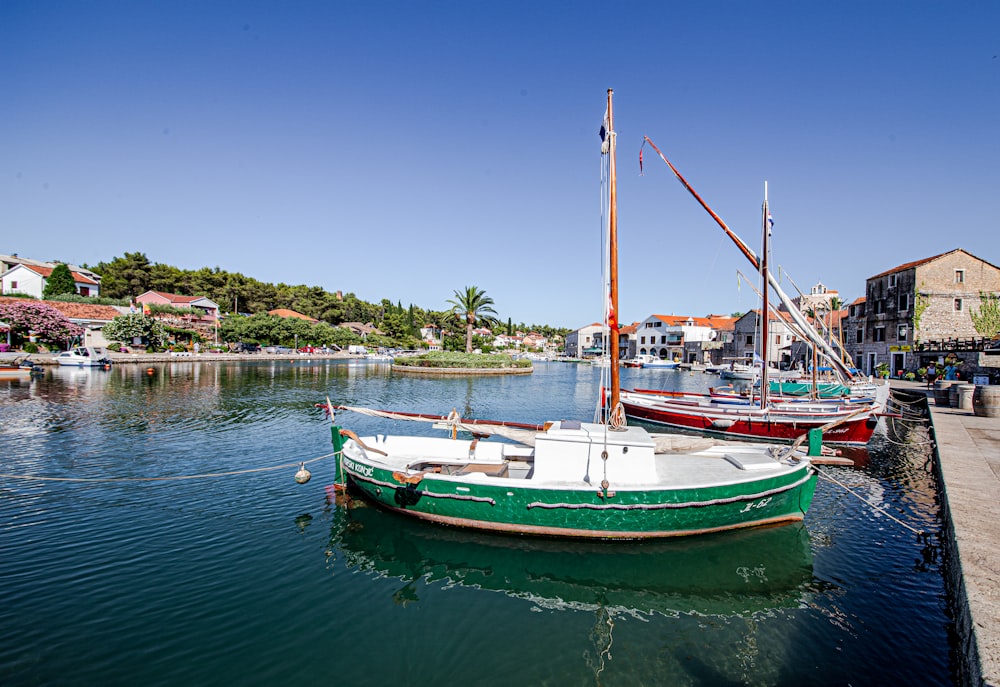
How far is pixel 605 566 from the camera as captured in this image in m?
9.41

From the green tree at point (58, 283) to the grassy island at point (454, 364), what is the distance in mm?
52379

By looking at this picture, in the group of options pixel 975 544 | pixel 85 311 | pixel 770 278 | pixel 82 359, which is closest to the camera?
pixel 975 544

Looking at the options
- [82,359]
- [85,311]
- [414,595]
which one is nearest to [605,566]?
[414,595]

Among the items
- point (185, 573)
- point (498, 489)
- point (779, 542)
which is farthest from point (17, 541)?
point (779, 542)

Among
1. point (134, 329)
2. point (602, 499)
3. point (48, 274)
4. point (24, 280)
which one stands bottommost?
point (602, 499)

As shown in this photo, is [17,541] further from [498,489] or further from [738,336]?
[738,336]

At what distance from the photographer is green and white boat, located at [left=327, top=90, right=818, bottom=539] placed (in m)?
10.0

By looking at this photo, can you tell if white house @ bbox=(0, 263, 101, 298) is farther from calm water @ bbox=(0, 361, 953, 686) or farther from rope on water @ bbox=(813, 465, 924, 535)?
rope on water @ bbox=(813, 465, 924, 535)

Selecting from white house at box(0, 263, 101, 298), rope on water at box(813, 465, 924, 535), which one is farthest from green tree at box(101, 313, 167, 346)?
rope on water at box(813, 465, 924, 535)

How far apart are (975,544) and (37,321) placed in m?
76.5

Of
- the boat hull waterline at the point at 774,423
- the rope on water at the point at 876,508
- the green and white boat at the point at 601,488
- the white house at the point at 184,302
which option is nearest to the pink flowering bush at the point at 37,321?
the white house at the point at 184,302

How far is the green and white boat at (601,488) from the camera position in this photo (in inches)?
394

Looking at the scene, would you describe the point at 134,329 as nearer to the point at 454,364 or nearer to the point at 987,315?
the point at 454,364

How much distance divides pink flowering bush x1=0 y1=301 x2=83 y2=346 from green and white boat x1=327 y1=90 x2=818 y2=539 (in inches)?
2485
